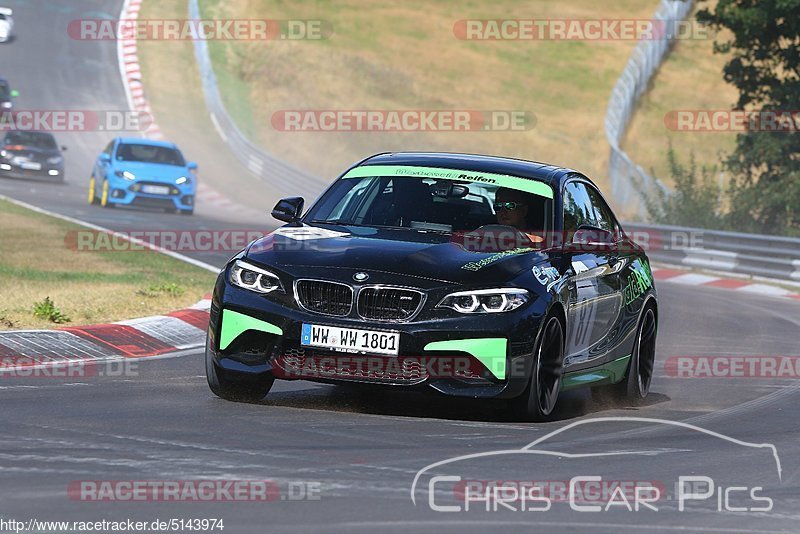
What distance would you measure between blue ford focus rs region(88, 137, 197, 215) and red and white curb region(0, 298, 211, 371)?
18.2m

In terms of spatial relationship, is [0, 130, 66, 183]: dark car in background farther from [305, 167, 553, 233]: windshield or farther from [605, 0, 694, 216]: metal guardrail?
[305, 167, 553, 233]: windshield

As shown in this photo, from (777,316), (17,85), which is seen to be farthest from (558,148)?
(777,316)

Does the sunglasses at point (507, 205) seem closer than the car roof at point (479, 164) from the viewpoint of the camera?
Yes

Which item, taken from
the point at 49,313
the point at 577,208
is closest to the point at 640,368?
the point at 577,208

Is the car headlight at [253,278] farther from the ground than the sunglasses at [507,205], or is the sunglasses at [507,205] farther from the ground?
the sunglasses at [507,205]

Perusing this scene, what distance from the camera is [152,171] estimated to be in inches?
1280

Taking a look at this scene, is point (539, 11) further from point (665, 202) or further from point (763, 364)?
point (763, 364)

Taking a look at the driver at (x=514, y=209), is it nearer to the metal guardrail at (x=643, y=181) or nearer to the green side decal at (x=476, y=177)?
the green side decal at (x=476, y=177)

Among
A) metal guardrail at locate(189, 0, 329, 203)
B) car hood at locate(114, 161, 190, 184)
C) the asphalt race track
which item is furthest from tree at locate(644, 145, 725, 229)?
the asphalt race track

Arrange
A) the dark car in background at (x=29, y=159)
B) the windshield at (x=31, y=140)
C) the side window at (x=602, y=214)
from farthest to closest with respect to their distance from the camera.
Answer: the windshield at (x=31, y=140) < the dark car in background at (x=29, y=159) < the side window at (x=602, y=214)

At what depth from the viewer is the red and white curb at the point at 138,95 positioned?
3925cm

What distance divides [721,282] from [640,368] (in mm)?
15687

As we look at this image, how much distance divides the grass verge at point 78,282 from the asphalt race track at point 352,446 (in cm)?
198

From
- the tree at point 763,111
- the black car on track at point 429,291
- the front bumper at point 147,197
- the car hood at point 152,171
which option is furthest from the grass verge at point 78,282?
the tree at point 763,111
